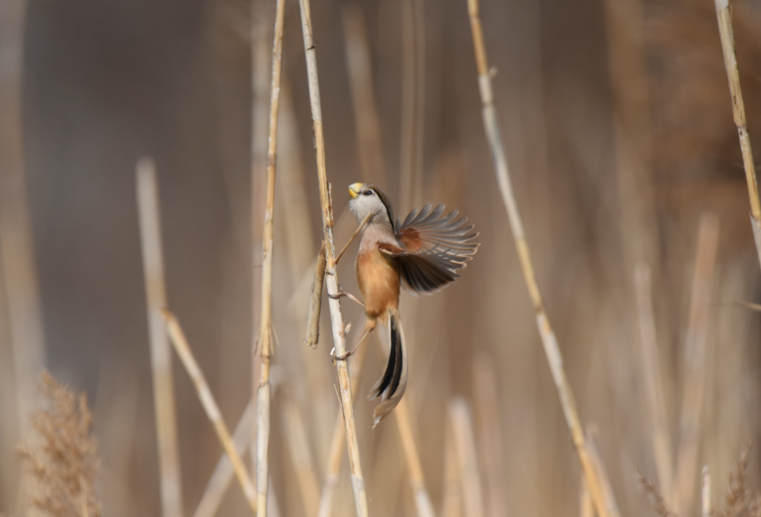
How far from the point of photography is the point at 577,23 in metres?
3.20

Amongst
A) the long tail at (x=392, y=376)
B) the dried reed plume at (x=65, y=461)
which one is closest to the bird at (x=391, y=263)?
the long tail at (x=392, y=376)

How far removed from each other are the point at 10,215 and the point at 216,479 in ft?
3.66

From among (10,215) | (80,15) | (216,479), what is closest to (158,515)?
(10,215)

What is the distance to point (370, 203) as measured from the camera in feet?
1.92

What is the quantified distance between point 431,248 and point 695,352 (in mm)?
727

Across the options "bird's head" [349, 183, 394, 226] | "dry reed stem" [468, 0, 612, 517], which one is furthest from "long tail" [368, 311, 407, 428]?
"dry reed stem" [468, 0, 612, 517]

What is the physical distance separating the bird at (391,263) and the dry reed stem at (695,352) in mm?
644

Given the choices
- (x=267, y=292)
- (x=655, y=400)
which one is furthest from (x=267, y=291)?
(x=655, y=400)

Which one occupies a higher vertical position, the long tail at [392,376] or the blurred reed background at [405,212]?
the blurred reed background at [405,212]

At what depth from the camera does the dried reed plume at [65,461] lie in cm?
68

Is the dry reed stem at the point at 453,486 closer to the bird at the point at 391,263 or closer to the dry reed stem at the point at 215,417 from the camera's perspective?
the dry reed stem at the point at 215,417

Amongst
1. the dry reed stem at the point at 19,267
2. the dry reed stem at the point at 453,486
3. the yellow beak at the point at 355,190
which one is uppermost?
the dry reed stem at the point at 19,267

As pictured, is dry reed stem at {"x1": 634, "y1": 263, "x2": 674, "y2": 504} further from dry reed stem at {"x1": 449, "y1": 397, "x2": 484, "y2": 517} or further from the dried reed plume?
the dried reed plume

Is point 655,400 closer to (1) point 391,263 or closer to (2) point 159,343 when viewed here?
(1) point 391,263
